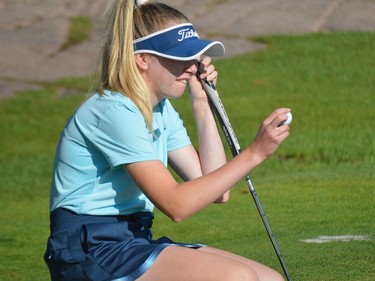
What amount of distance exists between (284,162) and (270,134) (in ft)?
21.2

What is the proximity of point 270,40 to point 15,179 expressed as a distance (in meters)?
6.59

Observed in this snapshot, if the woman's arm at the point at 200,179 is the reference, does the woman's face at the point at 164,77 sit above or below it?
above

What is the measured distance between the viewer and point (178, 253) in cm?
409

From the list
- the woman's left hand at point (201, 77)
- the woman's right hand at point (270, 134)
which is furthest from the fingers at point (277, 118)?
the woman's left hand at point (201, 77)

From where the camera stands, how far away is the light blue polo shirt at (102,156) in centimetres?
423

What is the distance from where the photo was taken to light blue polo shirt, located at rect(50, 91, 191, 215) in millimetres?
4234

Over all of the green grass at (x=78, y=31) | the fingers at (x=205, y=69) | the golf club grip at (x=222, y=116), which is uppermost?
the fingers at (x=205, y=69)

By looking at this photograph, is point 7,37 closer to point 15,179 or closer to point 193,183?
point 15,179

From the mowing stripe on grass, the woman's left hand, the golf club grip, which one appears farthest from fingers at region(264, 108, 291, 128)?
the mowing stripe on grass

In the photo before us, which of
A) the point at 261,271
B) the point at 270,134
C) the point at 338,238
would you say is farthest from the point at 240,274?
the point at 338,238

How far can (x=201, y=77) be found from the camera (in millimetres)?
4809

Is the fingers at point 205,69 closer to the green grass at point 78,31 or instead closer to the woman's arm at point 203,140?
the woman's arm at point 203,140

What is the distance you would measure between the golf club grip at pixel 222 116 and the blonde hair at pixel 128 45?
447 millimetres

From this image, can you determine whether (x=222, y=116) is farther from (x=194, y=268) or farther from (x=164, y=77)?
(x=194, y=268)
